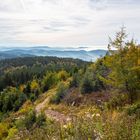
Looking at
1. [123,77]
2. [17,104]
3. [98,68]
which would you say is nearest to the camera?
[123,77]

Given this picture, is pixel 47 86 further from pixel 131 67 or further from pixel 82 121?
pixel 82 121

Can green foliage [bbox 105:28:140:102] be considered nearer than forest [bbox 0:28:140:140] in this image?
No

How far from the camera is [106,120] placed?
416cm

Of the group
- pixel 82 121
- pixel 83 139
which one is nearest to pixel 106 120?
pixel 82 121

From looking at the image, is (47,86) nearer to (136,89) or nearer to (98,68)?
(98,68)

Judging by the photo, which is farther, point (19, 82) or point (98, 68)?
point (19, 82)

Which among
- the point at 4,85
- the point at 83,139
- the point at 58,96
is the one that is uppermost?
the point at 83,139

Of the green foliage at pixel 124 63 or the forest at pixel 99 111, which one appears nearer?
the forest at pixel 99 111

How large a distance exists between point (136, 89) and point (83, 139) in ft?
43.7

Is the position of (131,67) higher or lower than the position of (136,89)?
higher

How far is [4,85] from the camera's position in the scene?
338 feet

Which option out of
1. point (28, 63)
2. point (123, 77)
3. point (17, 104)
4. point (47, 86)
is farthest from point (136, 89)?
point (28, 63)

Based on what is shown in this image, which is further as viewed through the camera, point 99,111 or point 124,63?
point 124,63

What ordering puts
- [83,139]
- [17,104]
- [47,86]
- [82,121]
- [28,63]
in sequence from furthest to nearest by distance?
1. [28,63]
2. [47,86]
3. [17,104]
4. [82,121]
5. [83,139]
